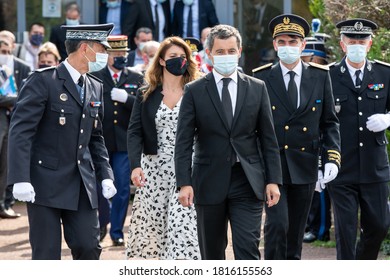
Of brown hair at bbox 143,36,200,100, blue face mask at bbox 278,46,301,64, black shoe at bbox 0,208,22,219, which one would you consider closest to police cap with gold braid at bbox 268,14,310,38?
blue face mask at bbox 278,46,301,64

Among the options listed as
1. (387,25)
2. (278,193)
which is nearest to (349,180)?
(278,193)

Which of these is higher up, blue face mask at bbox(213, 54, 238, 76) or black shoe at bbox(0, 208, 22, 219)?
blue face mask at bbox(213, 54, 238, 76)

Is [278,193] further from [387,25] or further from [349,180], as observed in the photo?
[387,25]

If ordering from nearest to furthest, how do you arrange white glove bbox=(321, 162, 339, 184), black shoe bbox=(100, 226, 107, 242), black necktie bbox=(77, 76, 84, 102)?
black necktie bbox=(77, 76, 84, 102), white glove bbox=(321, 162, 339, 184), black shoe bbox=(100, 226, 107, 242)

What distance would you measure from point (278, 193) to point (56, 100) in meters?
1.57

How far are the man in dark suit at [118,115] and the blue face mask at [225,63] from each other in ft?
11.0

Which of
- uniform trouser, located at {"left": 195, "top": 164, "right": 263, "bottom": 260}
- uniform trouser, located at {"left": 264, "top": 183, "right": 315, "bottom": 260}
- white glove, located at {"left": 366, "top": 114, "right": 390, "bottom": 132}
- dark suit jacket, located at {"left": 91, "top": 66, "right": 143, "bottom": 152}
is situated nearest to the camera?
uniform trouser, located at {"left": 195, "top": 164, "right": 263, "bottom": 260}

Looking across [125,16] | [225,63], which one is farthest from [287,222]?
[125,16]

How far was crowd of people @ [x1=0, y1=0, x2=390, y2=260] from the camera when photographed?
689 cm

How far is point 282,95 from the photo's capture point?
787cm

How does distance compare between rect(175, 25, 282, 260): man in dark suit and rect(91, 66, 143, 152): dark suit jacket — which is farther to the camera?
rect(91, 66, 143, 152): dark suit jacket

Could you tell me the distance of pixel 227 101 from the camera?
7.09 meters

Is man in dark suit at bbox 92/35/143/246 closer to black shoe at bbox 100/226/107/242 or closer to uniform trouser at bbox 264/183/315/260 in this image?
black shoe at bbox 100/226/107/242

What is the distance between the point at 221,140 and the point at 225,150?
0.24ft
